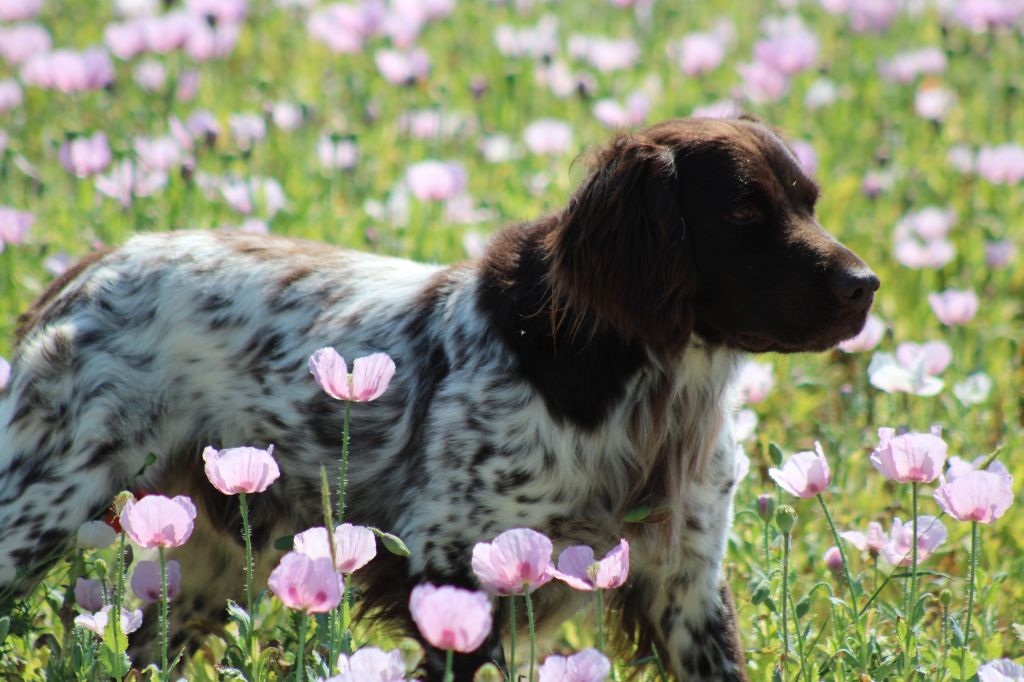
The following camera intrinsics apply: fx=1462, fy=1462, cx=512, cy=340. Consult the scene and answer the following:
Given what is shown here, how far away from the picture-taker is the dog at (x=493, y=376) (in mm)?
3123

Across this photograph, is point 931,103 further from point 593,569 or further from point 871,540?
point 593,569

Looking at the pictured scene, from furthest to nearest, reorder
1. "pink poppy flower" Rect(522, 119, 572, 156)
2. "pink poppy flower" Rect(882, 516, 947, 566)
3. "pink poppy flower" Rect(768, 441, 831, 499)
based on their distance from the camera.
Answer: "pink poppy flower" Rect(522, 119, 572, 156) → "pink poppy flower" Rect(882, 516, 947, 566) → "pink poppy flower" Rect(768, 441, 831, 499)

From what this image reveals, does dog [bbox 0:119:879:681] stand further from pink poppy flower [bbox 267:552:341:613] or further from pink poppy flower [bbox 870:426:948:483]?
pink poppy flower [bbox 267:552:341:613]

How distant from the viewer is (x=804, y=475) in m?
2.75

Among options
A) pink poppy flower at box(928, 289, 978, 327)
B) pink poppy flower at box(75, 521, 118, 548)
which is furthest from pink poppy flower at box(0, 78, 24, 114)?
pink poppy flower at box(928, 289, 978, 327)

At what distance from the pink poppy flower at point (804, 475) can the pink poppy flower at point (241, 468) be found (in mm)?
965

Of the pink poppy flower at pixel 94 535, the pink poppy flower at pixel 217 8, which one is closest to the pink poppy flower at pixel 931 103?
the pink poppy flower at pixel 217 8

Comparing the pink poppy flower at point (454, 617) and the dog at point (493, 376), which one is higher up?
the pink poppy flower at point (454, 617)

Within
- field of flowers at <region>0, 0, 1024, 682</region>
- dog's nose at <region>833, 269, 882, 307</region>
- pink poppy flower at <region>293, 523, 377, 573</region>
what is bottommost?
field of flowers at <region>0, 0, 1024, 682</region>

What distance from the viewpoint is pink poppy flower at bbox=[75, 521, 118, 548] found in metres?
3.10

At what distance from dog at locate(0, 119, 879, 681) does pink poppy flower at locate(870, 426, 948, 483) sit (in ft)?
1.45

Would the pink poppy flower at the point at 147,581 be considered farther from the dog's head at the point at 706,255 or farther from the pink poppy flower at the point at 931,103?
the pink poppy flower at the point at 931,103

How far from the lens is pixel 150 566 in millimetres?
3080

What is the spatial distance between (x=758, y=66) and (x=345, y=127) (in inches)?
73.8
